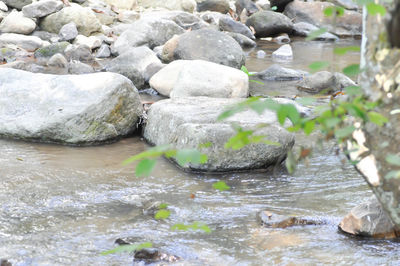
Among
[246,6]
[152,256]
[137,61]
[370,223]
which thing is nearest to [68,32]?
[137,61]

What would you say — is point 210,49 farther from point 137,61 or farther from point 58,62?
point 58,62

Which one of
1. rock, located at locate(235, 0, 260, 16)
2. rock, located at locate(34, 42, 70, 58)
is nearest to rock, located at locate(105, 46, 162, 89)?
rock, located at locate(34, 42, 70, 58)

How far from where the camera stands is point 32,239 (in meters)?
3.72

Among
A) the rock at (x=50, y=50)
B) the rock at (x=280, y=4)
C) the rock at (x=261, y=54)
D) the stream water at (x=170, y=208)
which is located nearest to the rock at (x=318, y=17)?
the rock at (x=280, y=4)

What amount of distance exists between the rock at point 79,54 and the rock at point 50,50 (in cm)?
14

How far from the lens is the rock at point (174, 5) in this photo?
17406mm

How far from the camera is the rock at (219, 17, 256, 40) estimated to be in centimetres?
1473

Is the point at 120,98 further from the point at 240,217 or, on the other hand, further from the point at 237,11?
the point at 237,11

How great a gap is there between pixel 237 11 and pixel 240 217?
49.0 ft

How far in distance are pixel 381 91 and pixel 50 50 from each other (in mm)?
10300

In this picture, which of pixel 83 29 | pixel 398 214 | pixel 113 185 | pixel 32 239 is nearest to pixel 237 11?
pixel 83 29

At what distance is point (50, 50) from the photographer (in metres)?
11.3

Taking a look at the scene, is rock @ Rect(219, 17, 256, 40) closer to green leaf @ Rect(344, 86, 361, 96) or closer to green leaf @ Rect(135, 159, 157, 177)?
green leaf @ Rect(344, 86, 361, 96)

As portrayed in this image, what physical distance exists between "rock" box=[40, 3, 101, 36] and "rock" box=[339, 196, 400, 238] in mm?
10241
